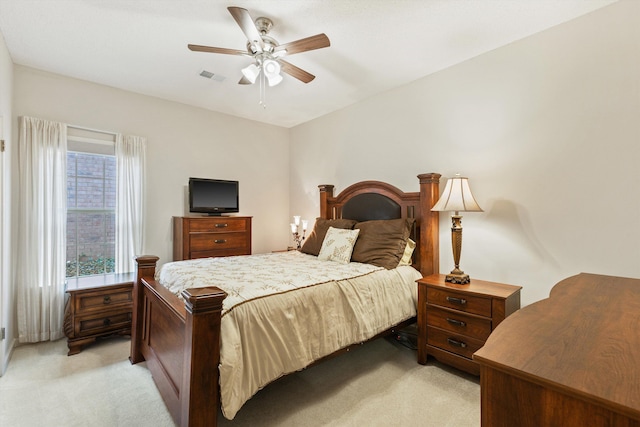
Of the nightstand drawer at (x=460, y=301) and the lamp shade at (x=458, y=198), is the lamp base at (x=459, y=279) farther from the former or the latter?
the lamp shade at (x=458, y=198)

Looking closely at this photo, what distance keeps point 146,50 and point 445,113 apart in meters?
2.85

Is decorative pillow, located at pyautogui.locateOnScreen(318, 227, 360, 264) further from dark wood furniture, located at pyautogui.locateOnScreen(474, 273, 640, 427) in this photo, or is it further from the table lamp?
dark wood furniture, located at pyautogui.locateOnScreen(474, 273, 640, 427)

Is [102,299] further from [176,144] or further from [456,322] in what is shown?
[456,322]

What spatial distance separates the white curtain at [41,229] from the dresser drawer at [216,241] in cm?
126

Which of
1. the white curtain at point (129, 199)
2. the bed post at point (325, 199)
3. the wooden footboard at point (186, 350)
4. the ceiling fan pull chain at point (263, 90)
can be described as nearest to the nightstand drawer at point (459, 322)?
the wooden footboard at point (186, 350)

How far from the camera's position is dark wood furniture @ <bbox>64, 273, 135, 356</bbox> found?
2.73 meters

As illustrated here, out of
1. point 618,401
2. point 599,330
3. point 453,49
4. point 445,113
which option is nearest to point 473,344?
point 599,330

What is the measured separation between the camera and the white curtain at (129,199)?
341cm

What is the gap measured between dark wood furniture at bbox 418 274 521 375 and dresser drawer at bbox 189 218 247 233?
2.44 meters

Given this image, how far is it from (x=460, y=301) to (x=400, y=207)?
122 centimetres

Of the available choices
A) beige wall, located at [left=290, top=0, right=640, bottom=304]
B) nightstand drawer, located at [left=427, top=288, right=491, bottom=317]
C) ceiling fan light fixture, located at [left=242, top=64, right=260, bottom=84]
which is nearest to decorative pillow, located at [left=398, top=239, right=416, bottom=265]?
beige wall, located at [left=290, top=0, right=640, bottom=304]

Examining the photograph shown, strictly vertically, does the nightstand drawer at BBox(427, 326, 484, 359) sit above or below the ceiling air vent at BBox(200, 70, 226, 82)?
below

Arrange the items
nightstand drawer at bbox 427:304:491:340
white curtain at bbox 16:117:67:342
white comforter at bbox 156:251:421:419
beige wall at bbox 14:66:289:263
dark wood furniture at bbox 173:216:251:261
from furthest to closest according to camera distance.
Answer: dark wood furniture at bbox 173:216:251:261 → beige wall at bbox 14:66:289:263 → white curtain at bbox 16:117:67:342 → nightstand drawer at bbox 427:304:491:340 → white comforter at bbox 156:251:421:419

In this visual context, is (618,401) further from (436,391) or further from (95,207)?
(95,207)
